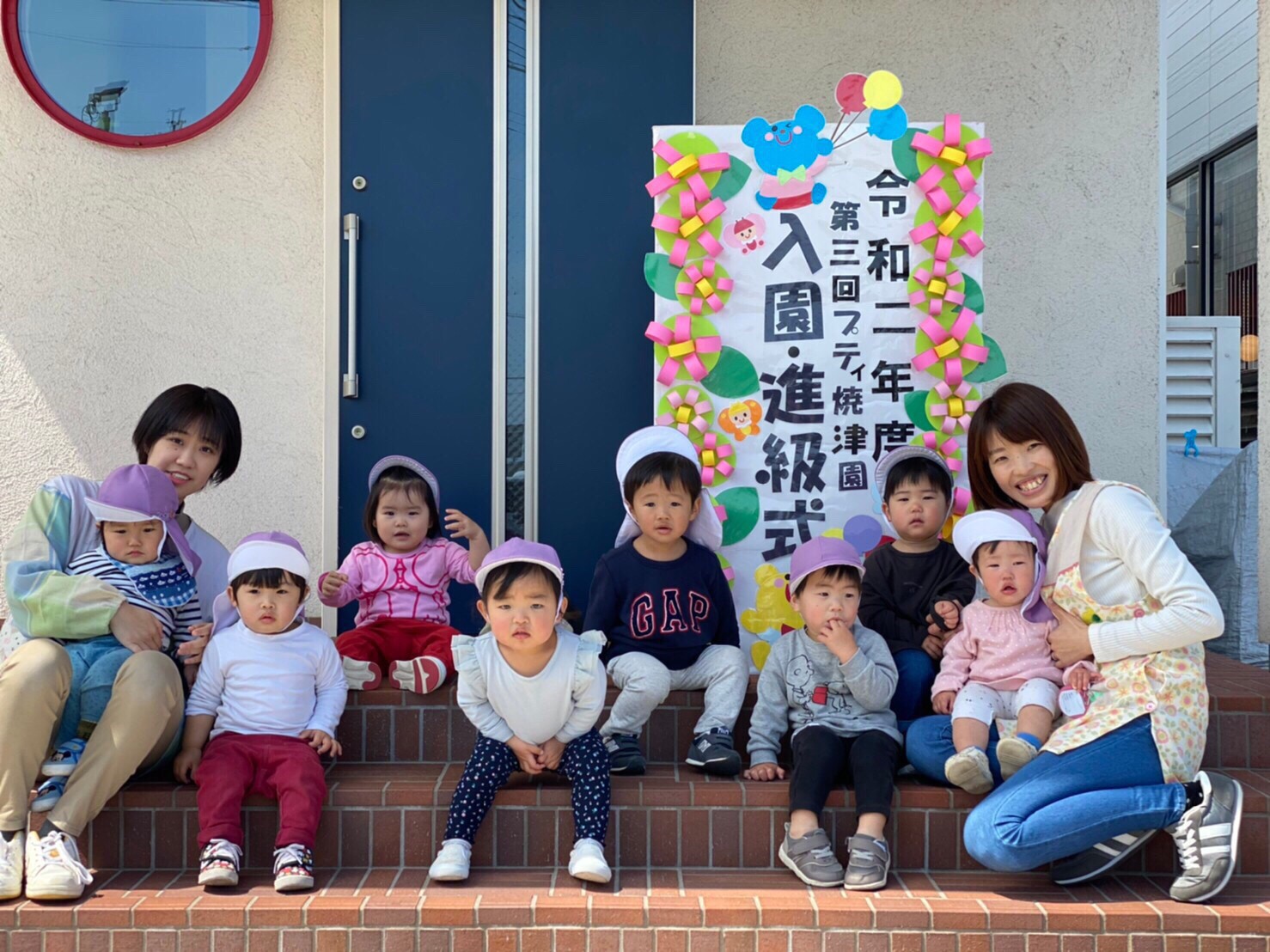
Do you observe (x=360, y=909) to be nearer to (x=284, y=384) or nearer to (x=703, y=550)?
(x=703, y=550)

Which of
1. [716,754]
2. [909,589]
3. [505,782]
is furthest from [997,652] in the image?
[505,782]

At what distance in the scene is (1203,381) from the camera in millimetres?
5781

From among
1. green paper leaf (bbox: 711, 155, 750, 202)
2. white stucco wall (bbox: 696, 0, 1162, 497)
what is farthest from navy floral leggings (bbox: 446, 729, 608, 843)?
white stucco wall (bbox: 696, 0, 1162, 497)

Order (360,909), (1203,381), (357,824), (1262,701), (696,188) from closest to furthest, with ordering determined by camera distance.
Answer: (360,909) < (357,824) < (1262,701) < (696,188) < (1203,381)

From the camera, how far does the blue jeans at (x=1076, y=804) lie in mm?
Answer: 2998

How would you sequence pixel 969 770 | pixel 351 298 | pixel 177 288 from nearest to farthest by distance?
1. pixel 969 770
2. pixel 351 298
3. pixel 177 288

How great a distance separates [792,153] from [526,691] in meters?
2.37

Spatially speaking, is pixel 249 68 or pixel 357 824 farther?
pixel 249 68

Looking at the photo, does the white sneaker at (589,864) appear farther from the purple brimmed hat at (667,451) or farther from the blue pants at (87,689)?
the blue pants at (87,689)

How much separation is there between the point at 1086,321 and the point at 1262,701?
83.3 inches

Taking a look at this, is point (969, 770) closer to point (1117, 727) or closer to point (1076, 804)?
point (1076, 804)

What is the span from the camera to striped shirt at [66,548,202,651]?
351 centimetres

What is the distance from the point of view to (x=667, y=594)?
392 centimetres

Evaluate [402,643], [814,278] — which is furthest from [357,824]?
[814,278]
